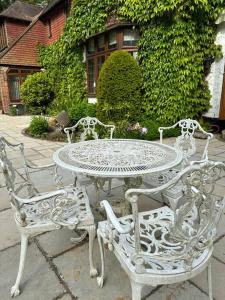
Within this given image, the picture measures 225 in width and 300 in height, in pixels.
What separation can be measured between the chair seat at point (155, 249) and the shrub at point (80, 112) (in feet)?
17.9

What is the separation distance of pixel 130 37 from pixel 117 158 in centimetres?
602

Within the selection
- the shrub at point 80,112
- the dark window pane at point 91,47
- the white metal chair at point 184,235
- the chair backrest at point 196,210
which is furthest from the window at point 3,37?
the chair backrest at point 196,210

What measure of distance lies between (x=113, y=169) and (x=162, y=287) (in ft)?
2.87

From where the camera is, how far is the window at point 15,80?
11960 mm

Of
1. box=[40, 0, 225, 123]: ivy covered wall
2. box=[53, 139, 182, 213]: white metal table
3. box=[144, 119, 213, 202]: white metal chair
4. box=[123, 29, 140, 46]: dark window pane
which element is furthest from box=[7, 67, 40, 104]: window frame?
box=[144, 119, 213, 202]: white metal chair

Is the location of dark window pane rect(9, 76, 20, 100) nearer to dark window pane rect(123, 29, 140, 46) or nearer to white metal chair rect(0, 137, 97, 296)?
dark window pane rect(123, 29, 140, 46)

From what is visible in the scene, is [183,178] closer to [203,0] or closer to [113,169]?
[113,169]

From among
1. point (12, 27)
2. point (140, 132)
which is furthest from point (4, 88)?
point (140, 132)

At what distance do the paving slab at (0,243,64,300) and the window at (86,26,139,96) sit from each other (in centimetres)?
626

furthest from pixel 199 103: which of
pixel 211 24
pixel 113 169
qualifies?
pixel 113 169

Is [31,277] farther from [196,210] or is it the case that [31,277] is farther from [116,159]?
[196,210]

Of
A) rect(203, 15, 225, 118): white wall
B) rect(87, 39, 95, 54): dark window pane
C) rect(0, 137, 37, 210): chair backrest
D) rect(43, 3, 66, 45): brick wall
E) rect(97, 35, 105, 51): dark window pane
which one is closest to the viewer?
rect(0, 137, 37, 210): chair backrest

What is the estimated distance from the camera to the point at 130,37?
22.2ft

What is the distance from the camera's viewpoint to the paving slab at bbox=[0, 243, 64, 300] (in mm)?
1484
